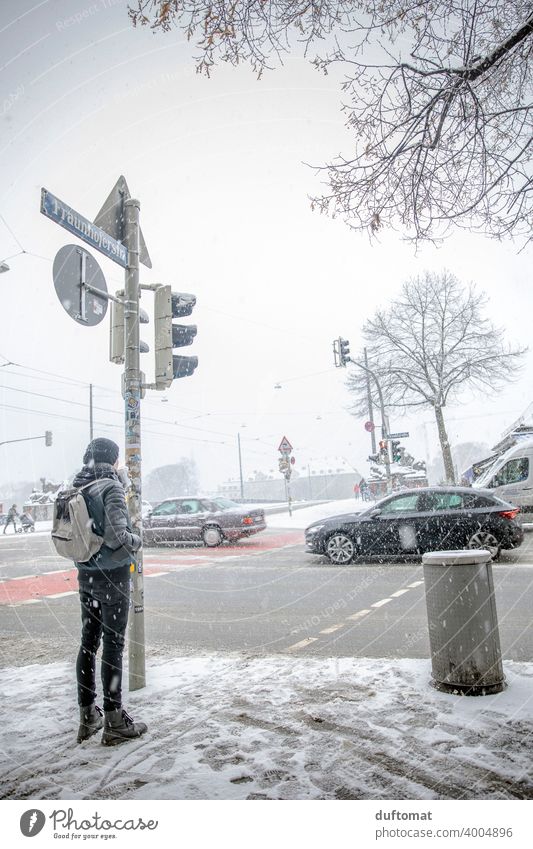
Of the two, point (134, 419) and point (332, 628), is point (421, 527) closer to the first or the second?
point (332, 628)

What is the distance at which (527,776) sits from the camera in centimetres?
235

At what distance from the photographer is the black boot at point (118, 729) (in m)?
2.88

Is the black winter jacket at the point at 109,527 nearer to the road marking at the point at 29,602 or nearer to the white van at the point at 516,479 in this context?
the road marking at the point at 29,602

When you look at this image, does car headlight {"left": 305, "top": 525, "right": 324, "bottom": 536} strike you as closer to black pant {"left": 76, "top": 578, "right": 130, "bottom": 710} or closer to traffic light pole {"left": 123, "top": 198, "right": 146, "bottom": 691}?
traffic light pole {"left": 123, "top": 198, "right": 146, "bottom": 691}

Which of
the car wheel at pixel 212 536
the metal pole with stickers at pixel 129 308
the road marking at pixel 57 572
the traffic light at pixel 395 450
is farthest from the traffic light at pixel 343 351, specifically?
the metal pole with stickers at pixel 129 308

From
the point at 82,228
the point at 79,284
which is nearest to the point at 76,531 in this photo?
the point at 79,284

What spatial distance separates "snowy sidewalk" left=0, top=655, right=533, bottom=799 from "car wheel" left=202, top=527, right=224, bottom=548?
1145 centimetres

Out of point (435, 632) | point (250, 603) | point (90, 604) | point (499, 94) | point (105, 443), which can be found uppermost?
point (499, 94)

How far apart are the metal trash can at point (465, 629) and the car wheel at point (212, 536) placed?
40.2 ft

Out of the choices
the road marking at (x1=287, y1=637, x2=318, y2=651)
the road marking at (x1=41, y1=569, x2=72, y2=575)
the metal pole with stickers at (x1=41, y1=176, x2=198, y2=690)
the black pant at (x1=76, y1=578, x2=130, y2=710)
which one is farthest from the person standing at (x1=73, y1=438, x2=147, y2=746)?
the road marking at (x1=41, y1=569, x2=72, y2=575)

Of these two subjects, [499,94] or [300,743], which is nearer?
[300,743]
